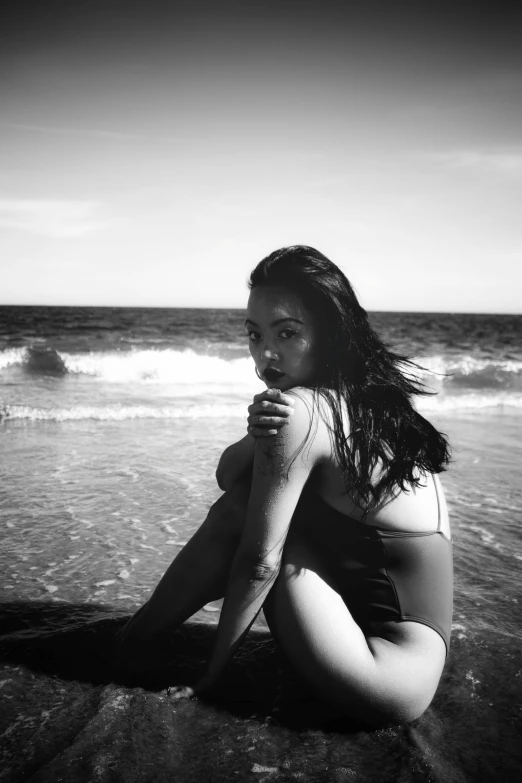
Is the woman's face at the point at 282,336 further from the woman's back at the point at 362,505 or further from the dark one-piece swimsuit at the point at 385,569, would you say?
the dark one-piece swimsuit at the point at 385,569

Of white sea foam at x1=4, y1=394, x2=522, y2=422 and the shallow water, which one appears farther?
white sea foam at x1=4, y1=394, x2=522, y2=422

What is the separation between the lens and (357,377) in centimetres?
210

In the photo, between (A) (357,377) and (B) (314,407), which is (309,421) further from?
(A) (357,377)

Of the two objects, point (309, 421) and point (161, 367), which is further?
point (161, 367)

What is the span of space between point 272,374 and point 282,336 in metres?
0.15

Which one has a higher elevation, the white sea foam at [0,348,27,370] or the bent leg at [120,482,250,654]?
the bent leg at [120,482,250,654]

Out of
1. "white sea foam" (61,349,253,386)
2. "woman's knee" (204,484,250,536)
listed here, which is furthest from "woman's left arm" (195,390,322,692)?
"white sea foam" (61,349,253,386)

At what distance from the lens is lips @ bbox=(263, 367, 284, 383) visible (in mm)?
2156

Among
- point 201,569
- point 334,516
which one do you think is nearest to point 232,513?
point 201,569

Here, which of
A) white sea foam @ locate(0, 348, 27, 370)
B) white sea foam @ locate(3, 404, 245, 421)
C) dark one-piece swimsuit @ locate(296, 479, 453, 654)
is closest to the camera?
dark one-piece swimsuit @ locate(296, 479, 453, 654)

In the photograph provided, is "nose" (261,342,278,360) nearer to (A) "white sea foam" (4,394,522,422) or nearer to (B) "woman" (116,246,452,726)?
(B) "woman" (116,246,452,726)

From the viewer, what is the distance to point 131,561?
3836 millimetres

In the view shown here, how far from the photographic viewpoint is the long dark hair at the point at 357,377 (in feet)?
6.57

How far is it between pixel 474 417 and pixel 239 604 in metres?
9.42
